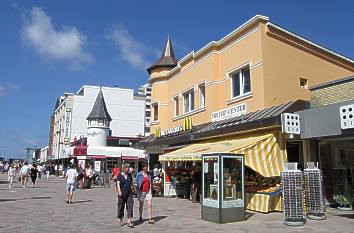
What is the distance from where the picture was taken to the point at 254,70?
16250 millimetres

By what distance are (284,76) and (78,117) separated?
6106 centimetres

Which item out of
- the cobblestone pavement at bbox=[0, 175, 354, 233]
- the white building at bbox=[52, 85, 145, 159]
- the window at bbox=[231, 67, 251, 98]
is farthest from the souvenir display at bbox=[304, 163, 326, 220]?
the white building at bbox=[52, 85, 145, 159]

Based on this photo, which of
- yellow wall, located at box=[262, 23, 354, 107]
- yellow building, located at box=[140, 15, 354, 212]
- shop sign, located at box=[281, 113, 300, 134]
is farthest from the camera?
yellow wall, located at box=[262, 23, 354, 107]

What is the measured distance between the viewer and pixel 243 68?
1738 cm

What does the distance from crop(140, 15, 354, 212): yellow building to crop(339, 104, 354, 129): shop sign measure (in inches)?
81.0

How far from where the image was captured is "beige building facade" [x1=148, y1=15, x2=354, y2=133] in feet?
52.4

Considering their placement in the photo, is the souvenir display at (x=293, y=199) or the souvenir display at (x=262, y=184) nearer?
the souvenir display at (x=293, y=199)

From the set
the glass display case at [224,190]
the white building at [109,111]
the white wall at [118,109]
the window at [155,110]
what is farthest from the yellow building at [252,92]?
the white wall at [118,109]

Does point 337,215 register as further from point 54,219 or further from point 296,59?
point 54,219

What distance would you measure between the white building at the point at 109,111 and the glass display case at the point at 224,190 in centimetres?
6081

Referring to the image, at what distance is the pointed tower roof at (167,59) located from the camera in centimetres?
2703

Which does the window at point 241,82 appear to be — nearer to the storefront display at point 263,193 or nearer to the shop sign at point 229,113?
the shop sign at point 229,113

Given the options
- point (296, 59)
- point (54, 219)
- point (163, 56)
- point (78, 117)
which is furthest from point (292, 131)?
point (78, 117)

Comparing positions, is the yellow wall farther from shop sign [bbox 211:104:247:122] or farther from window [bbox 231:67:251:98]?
shop sign [bbox 211:104:247:122]
